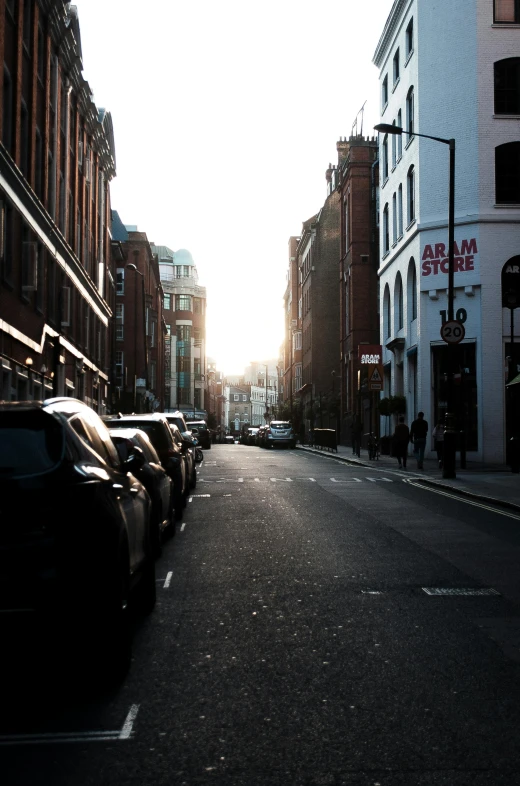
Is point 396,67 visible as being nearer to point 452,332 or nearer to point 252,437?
point 452,332

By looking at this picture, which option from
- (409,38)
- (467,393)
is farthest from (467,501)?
(409,38)

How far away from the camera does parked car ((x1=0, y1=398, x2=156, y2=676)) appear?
5191mm

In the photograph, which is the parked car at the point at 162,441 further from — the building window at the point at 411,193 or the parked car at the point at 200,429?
the parked car at the point at 200,429

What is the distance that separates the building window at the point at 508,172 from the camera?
36.8 meters

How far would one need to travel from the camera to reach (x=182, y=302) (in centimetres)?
15012

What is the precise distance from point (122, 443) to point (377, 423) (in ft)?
140

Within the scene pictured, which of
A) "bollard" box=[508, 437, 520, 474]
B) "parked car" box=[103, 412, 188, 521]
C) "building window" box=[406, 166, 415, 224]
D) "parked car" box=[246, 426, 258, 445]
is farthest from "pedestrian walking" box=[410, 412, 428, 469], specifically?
"parked car" box=[246, 426, 258, 445]

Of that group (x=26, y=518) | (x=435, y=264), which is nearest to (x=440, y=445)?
(x=435, y=264)

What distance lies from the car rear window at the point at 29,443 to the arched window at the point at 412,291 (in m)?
35.8

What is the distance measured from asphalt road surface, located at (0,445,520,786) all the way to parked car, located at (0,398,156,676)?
0.25 metres

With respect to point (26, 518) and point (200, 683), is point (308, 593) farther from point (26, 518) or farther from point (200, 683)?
point (26, 518)

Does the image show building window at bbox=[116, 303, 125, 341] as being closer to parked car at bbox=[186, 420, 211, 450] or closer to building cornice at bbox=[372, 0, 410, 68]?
parked car at bbox=[186, 420, 211, 450]

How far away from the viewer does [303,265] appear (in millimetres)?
92000

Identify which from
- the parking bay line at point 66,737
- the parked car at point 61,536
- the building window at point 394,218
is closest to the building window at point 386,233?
the building window at point 394,218
